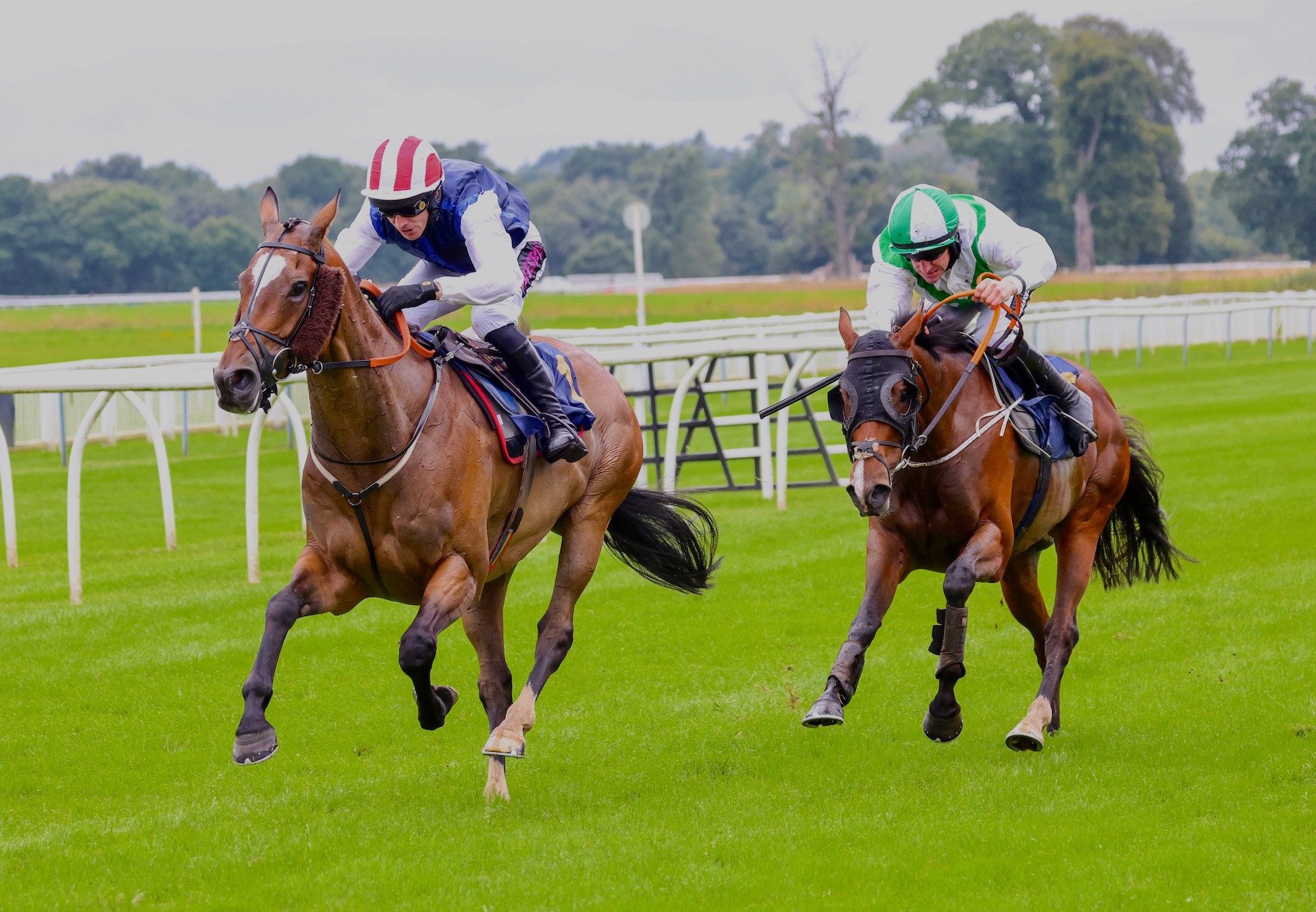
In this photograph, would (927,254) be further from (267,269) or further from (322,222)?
(267,269)

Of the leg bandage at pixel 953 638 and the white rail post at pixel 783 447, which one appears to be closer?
the leg bandage at pixel 953 638

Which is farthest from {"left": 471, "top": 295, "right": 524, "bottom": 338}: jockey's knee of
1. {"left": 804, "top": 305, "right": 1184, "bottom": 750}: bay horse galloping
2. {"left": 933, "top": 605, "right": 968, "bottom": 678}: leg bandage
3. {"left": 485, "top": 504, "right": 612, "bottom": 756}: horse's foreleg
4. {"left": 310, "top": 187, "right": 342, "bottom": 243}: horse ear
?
{"left": 933, "top": 605, "right": 968, "bottom": 678}: leg bandage

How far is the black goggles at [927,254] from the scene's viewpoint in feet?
17.6

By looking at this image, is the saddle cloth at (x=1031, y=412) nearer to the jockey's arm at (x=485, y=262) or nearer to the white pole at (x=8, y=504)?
the jockey's arm at (x=485, y=262)

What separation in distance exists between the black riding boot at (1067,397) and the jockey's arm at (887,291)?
50 cm

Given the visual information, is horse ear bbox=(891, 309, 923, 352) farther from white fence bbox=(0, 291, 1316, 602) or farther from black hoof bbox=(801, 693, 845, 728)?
white fence bbox=(0, 291, 1316, 602)

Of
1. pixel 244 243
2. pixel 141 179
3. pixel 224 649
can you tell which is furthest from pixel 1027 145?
pixel 224 649

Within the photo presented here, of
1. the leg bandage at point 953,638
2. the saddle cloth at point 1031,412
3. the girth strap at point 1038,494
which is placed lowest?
the leg bandage at point 953,638

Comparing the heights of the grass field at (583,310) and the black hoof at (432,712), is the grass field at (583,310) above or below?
above

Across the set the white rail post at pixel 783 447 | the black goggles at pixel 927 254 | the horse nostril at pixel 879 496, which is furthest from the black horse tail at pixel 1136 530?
the white rail post at pixel 783 447

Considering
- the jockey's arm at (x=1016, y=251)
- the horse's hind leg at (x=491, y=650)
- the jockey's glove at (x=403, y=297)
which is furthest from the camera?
the horse's hind leg at (x=491, y=650)

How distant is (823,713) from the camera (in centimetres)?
466

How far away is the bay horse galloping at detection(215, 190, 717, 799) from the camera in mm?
4230

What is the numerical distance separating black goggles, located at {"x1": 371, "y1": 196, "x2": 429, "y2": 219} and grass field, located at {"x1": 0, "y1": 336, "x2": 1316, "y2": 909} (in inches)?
75.7
